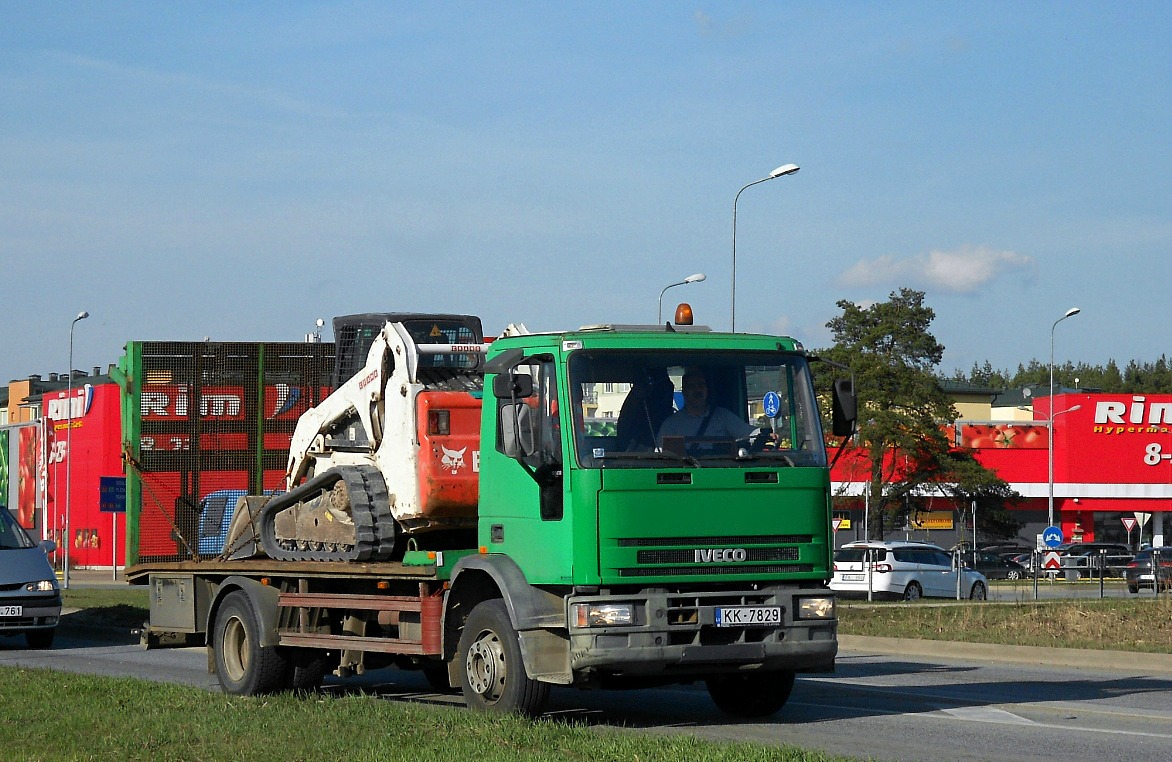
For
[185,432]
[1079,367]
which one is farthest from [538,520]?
[1079,367]

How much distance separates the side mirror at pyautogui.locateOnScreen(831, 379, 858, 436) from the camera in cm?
1120

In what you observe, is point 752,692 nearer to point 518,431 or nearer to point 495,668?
point 495,668

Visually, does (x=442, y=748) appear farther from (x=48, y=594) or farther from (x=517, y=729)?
(x=48, y=594)

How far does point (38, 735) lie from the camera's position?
10461 millimetres

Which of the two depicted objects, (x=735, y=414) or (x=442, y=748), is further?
(x=735, y=414)

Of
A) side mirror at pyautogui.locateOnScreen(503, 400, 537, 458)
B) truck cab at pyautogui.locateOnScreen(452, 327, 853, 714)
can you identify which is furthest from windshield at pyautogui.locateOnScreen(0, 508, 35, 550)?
side mirror at pyautogui.locateOnScreen(503, 400, 537, 458)

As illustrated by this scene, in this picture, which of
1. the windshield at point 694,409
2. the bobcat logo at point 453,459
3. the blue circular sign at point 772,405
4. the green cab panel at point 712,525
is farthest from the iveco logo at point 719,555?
the bobcat logo at point 453,459

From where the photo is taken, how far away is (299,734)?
1010 centimetres

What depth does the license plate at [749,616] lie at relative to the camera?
10.6 metres

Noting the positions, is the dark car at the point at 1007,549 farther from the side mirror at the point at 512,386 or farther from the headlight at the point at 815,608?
the side mirror at the point at 512,386

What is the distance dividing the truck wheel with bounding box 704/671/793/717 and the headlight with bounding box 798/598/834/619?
1010 millimetres

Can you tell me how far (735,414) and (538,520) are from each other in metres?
1.56

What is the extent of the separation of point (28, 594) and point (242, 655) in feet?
24.4

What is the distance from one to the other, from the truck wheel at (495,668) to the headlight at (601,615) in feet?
1.88
